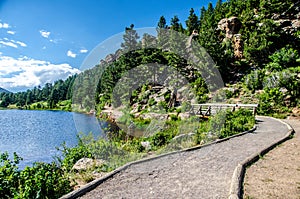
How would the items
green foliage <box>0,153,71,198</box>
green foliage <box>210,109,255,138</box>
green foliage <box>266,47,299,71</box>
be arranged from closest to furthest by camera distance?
green foliage <box>0,153,71,198</box>, green foliage <box>210,109,255,138</box>, green foliage <box>266,47,299,71</box>

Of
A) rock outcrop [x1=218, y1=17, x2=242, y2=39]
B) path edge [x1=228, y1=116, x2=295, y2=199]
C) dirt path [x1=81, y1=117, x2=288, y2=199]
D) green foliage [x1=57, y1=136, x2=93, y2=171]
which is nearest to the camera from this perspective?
path edge [x1=228, y1=116, x2=295, y2=199]

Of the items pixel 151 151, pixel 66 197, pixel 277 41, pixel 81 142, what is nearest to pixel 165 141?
pixel 151 151

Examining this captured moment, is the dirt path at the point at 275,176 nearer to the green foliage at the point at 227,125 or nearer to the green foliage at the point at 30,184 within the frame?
the green foliage at the point at 227,125

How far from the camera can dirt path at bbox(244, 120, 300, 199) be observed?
3.80 metres

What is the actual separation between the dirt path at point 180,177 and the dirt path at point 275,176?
0.45 m

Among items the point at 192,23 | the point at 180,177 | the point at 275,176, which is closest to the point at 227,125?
the point at 275,176

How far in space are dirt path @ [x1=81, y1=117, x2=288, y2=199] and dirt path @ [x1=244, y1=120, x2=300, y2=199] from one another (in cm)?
45

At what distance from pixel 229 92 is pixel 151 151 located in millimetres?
18306

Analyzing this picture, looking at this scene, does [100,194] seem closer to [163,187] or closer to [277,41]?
[163,187]

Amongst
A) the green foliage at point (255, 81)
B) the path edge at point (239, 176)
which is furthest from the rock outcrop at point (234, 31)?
the path edge at point (239, 176)

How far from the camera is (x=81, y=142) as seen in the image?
8.17 meters

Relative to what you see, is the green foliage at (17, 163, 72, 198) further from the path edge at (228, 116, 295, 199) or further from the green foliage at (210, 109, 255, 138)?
the green foliage at (210, 109, 255, 138)

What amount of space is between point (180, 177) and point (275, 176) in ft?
6.52

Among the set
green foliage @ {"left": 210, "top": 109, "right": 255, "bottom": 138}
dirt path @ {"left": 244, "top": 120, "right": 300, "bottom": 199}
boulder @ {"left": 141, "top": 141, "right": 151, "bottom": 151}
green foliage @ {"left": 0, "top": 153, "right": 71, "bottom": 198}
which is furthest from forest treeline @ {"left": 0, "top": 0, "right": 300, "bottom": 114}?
green foliage @ {"left": 0, "top": 153, "right": 71, "bottom": 198}
